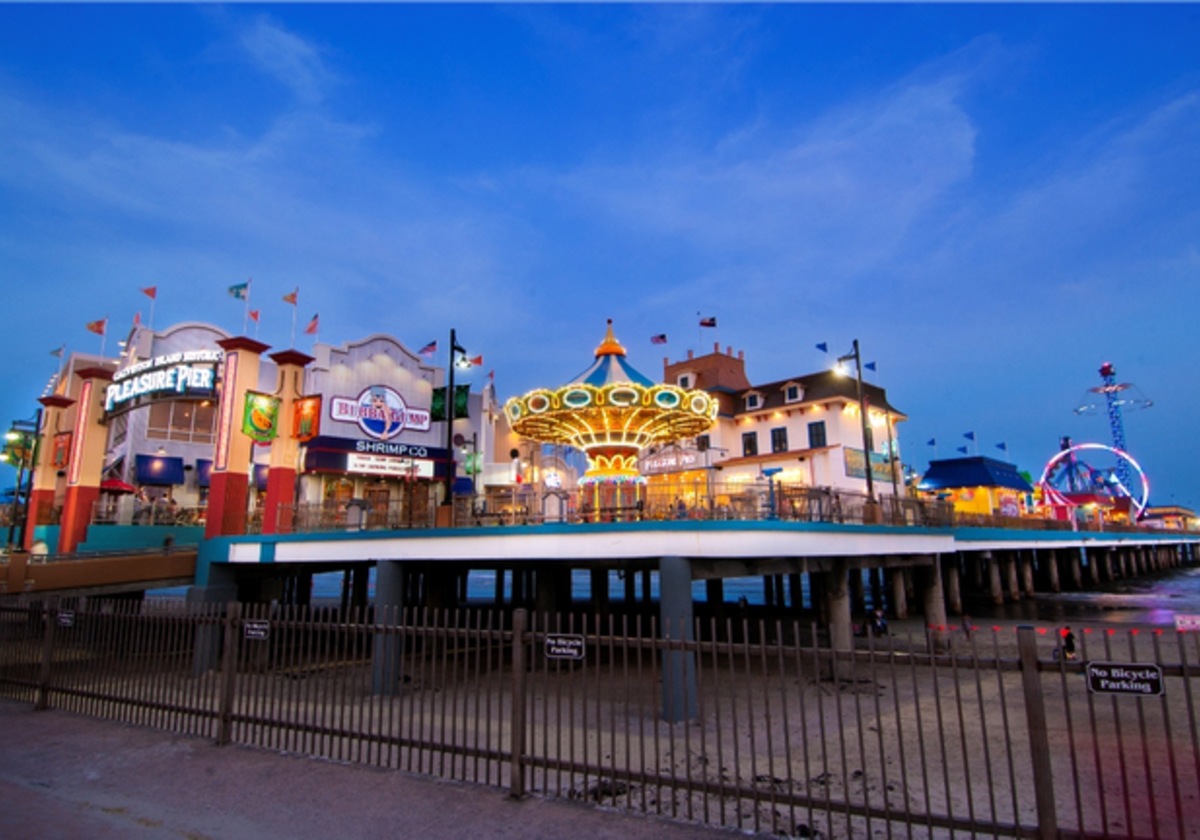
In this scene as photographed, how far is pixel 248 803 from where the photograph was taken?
7781mm

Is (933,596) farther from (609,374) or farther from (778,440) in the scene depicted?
(778,440)

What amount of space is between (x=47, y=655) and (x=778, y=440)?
132 ft

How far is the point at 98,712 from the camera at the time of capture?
11.5 meters

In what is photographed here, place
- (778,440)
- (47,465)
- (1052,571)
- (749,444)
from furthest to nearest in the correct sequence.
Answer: (1052,571), (749,444), (778,440), (47,465)

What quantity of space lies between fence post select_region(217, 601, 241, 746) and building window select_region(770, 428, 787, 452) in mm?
39393

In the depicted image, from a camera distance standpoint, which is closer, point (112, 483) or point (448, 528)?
point (448, 528)

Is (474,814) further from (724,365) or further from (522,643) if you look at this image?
(724,365)

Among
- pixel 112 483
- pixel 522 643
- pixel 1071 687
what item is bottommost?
pixel 1071 687

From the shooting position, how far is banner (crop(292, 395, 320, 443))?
23609 millimetres

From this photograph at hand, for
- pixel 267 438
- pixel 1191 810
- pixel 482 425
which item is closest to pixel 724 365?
pixel 482 425

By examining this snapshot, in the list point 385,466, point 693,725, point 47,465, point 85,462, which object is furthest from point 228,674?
point 385,466

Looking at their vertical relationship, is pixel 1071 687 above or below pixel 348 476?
below

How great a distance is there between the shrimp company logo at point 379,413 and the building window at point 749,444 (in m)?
22.3

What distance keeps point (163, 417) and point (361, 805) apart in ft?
144
